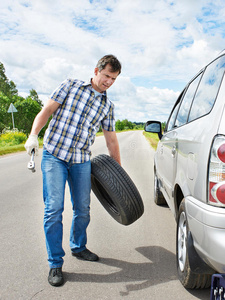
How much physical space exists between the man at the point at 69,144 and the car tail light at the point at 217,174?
1.46 metres

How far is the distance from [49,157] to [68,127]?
1.12 ft

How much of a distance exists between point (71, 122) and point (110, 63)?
2.22 ft

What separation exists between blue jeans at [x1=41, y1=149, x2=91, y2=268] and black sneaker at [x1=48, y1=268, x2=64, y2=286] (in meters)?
0.04

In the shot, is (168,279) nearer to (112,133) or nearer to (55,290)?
(55,290)

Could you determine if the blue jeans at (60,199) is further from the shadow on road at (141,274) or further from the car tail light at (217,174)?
the car tail light at (217,174)

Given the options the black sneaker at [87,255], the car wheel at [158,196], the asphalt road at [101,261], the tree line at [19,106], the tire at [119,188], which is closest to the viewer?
the asphalt road at [101,261]

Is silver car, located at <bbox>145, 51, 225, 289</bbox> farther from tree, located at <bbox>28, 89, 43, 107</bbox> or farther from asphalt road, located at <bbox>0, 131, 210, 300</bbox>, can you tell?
tree, located at <bbox>28, 89, 43, 107</bbox>

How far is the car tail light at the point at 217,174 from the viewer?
1.95 metres

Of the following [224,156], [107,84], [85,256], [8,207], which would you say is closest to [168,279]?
[85,256]

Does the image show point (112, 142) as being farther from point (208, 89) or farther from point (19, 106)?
point (19, 106)

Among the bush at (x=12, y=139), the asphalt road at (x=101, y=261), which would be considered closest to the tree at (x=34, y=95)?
the bush at (x=12, y=139)

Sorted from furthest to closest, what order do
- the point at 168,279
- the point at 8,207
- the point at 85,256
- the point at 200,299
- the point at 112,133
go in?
1. the point at 8,207
2. the point at 112,133
3. the point at 85,256
4. the point at 168,279
5. the point at 200,299

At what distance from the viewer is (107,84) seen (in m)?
3.14

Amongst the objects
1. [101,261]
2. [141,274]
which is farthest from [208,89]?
[101,261]
